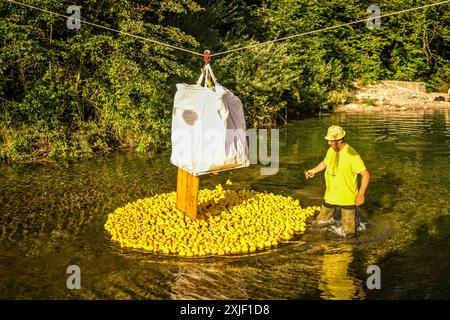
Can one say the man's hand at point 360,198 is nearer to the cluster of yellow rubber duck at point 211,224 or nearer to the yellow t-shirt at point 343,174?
the yellow t-shirt at point 343,174

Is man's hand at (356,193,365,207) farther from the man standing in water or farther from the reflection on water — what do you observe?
the reflection on water

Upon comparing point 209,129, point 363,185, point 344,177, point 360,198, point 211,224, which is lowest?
point 211,224

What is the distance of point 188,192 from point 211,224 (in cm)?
72

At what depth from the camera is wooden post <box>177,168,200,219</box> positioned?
8729mm

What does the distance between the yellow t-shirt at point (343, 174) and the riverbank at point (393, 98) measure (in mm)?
20794

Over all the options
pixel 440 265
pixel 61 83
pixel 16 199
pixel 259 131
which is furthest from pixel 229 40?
pixel 440 265

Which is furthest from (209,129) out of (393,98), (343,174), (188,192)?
(393,98)

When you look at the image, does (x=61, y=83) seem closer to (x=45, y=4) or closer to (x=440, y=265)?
(x=45, y=4)

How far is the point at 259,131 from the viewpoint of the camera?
69.2ft

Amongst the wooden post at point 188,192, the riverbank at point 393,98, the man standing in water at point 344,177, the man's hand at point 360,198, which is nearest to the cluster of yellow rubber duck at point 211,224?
the wooden post at point 188,192

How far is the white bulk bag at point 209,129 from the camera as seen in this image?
764 centimetres

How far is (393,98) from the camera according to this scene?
3019 cm

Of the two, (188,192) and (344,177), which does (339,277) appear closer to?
(344,177)

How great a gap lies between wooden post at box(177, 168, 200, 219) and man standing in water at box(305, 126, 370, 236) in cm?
195
